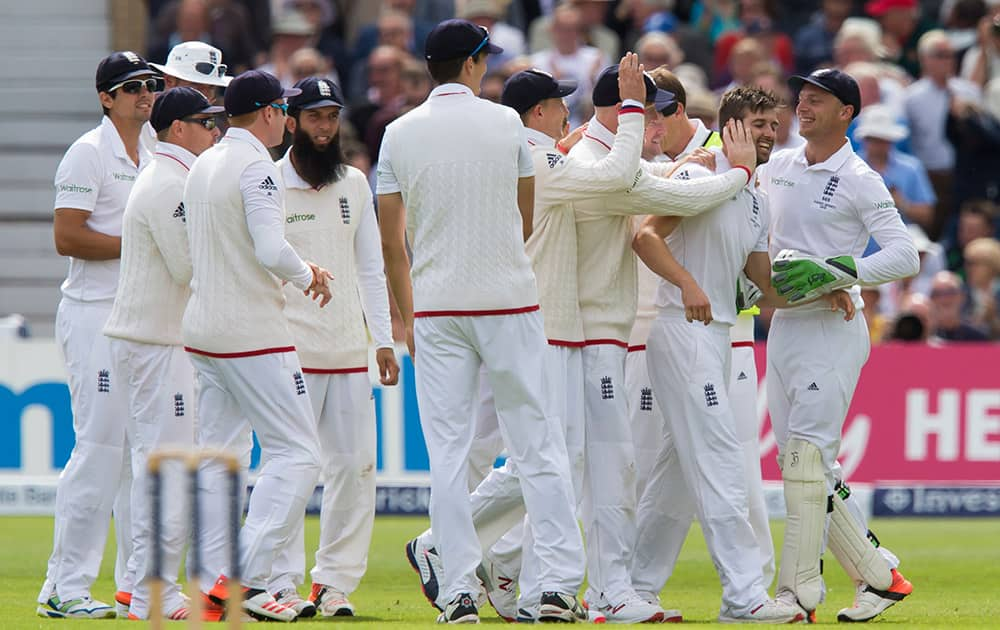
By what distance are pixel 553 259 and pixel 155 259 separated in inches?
75.9

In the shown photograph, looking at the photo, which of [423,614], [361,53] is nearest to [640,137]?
[423,614]

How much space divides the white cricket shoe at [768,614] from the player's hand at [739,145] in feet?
6.78

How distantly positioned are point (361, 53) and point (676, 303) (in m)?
11.0

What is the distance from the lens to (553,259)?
8.77 meters

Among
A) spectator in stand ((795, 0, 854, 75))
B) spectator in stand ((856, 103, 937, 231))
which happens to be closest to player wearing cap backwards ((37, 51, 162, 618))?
spectator in stand ((856, 103, 937, 231))

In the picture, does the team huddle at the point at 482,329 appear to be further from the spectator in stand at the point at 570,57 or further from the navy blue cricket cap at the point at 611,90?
the spectator in stand at the point at 570,57

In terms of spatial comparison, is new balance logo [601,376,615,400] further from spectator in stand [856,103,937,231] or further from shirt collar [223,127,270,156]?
spectator in stand [856,103,937,231]

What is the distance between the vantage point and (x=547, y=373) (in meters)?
8.36

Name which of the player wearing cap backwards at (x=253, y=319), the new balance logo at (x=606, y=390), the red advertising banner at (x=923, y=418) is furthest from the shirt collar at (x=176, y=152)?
the red advertising banner at (x=923, y=418)

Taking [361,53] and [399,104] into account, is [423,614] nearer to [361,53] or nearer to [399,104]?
[399,104]

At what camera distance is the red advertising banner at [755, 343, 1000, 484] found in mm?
14805

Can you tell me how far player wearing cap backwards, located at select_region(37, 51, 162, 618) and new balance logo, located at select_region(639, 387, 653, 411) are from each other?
2.59 meters

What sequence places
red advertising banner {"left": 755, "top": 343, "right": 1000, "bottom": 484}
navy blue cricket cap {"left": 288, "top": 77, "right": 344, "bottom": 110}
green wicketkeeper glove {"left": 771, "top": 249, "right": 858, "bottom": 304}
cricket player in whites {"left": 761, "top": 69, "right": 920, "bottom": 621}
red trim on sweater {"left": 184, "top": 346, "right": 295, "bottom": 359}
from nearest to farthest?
red trim on sweater {"left": 184, "top": 346, "right": 295, "bottom": 359}, green wicketkeeper glove {"left": 771, "top": 249, "right": 858, "bottom": 304}, cricket player in whites {"left": 761, "top": 69, "right": 920, "bottom": 621}, navy blue cricket cap {"left": 288, "top": 77, "right": 344, "bottom": 110}, red advertising banner {"left": 755, "top": 343, "right": 1000, "bottom": 484}

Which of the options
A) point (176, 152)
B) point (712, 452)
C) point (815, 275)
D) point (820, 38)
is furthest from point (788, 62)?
point (176, 152)
